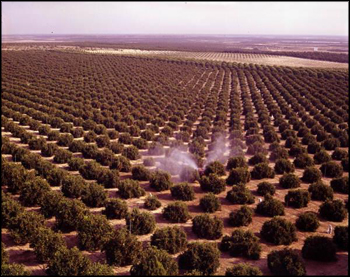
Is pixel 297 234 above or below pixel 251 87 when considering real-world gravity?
below

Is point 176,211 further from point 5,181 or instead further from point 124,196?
point 5,181

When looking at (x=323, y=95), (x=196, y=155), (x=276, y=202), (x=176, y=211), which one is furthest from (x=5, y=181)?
(x=323, y=95)

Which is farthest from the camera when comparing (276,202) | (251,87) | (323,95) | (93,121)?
(251,87)

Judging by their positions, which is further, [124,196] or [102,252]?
[124,196]

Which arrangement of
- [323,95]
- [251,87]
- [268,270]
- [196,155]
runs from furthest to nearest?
1. [251,87]
2. [323,95]
3. [196,155]
4. [268,270]

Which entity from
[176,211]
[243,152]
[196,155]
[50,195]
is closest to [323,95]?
[243,152]

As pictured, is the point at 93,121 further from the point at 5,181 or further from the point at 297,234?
the point at 297,234
